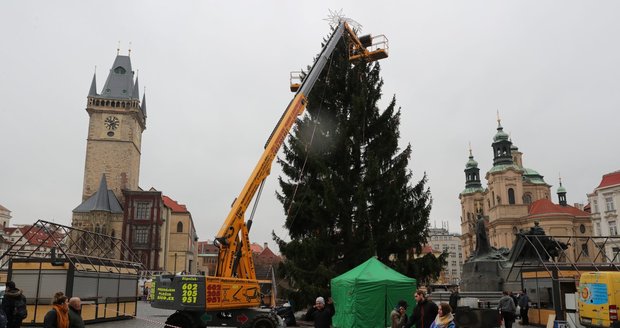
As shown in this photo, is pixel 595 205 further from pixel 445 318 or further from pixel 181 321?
pixel 445 318

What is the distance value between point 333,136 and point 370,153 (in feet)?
6.40

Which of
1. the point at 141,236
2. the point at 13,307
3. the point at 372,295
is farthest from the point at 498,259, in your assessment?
the point at 141,236

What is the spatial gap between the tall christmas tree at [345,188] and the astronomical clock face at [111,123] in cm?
5886

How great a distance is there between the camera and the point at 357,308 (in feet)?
50.5

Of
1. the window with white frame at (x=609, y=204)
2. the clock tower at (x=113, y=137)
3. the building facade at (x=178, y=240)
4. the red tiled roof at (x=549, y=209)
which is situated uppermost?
the clock tower at (x=113, y=137)

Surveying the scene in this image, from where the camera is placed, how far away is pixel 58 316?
7.53 metres

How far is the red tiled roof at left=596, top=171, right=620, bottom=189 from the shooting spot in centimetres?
6259

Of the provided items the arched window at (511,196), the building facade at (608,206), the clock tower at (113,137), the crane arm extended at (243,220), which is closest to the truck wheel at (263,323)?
the crane arm extended at (243,220)

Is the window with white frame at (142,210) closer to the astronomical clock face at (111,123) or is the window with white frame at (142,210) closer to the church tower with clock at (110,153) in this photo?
the church tower with clock at (110,153)

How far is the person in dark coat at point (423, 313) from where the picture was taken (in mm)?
9219

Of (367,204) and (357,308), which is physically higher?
(367,204)

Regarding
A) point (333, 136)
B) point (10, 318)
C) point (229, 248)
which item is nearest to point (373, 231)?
point (333, 136)

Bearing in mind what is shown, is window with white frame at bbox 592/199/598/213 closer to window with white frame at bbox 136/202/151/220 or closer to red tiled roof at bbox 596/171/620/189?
red tiled roof at bbox 596/171/620/189

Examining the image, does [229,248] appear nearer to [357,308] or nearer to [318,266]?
[357,308]
